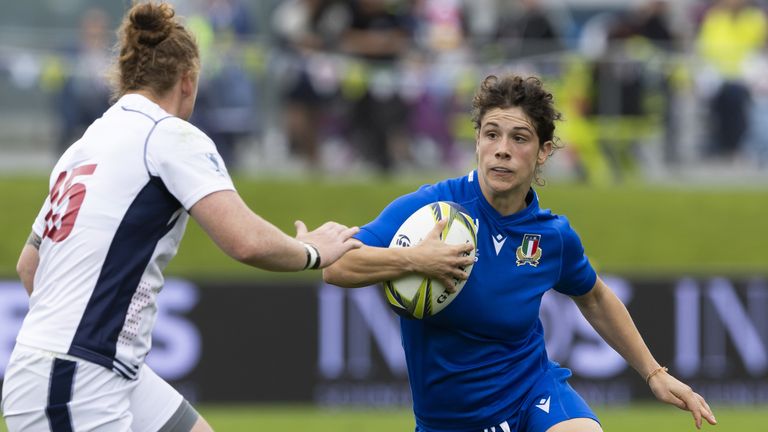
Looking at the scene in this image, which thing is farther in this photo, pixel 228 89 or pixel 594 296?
pixel 228 89

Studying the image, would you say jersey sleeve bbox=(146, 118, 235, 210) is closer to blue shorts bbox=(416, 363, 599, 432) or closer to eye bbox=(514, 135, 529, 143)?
eye bbox=(514, 135, 529, 143)

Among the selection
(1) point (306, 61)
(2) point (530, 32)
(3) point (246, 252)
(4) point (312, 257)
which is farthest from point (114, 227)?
(2) point (530, 32)

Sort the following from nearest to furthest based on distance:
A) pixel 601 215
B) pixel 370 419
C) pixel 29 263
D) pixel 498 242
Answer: pixel 29 263, pixel 498 242, pixel 370 419, pixel 601 215

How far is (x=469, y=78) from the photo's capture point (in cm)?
1430

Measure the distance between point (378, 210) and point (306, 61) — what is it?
163 centimetres

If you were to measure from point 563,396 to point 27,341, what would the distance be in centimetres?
212

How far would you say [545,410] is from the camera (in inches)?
214

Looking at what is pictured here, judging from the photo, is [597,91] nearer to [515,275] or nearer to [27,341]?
Result: [515,275]

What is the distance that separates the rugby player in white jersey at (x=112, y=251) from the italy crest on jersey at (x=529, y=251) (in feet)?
3.75

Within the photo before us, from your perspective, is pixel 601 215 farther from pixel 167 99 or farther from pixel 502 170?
pixel 167 99

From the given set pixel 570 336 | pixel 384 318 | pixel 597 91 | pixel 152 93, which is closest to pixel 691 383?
pixel 570 336

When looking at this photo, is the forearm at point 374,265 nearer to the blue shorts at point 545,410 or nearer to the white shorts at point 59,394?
the blue shorts at point 545,410

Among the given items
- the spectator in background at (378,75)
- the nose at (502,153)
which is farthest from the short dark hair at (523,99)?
the spectator in background at (378,75)

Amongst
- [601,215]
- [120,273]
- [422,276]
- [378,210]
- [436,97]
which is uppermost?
[436,97]
